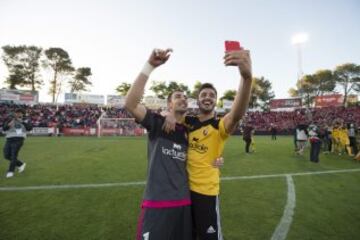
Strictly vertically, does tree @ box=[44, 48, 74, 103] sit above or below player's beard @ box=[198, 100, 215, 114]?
above

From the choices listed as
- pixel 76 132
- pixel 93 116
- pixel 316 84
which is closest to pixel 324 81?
pixel 316 84

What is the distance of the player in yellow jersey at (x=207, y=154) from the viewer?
7.95ft

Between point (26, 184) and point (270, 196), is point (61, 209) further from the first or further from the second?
point (270, 196)

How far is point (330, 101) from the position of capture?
57.2m

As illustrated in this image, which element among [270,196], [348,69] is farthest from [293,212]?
[348,69]

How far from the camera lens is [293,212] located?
490cm

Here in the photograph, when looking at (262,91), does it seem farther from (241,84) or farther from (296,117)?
(241,84)

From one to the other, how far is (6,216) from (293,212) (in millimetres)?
5562

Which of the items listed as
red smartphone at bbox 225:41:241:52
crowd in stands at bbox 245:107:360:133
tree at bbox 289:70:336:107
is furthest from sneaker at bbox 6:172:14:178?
tree at bbox 289:70:336:107

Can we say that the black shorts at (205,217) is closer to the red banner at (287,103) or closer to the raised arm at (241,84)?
the raised arm at (241,84)

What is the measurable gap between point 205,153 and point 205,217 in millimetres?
643

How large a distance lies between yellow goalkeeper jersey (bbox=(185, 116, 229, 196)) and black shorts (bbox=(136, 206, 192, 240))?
Result: 31cm

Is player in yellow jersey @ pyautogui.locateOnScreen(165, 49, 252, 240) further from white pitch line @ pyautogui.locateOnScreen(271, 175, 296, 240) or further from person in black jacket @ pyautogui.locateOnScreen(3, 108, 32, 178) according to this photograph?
person in black jacket @ pyautogui.locateOnScreen(3, 108, 32, 178)

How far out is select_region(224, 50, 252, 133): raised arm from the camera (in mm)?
1986
